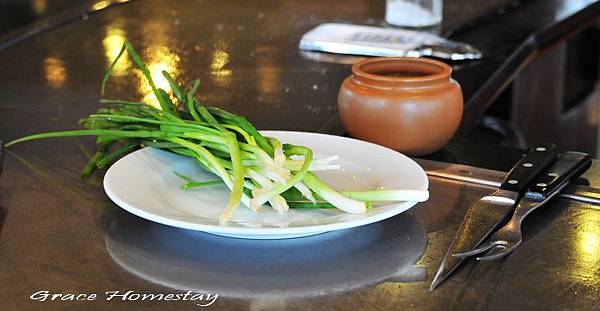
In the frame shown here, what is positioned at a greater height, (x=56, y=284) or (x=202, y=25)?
(x=56, y=284)

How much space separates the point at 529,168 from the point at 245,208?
0.99 feet

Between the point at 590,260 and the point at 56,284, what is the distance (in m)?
0.46

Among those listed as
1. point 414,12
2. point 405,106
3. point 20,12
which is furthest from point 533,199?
point 20,12

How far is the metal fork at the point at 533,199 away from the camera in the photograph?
824 mm

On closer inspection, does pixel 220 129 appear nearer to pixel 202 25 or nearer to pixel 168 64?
pixel 168 64

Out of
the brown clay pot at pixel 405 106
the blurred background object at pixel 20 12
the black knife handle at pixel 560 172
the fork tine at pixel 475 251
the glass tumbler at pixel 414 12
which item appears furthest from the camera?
the blurred background object at pixel 20 12

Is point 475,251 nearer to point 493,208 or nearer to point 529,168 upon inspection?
point 493,208

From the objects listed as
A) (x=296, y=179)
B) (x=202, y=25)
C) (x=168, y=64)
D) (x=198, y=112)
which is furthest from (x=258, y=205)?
(x=202, y=25)

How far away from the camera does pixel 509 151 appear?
44.3 inches

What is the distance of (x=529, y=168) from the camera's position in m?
0.98

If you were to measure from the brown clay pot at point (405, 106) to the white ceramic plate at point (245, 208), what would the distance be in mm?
61

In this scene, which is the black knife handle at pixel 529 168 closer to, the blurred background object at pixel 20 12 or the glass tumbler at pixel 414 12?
the glass tumbler at pixel 414 12

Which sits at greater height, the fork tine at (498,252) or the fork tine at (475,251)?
the fork tine at (475,251)

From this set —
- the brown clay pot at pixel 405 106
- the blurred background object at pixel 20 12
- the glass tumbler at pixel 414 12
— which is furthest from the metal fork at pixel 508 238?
the blurred background object at pixel 20 12
